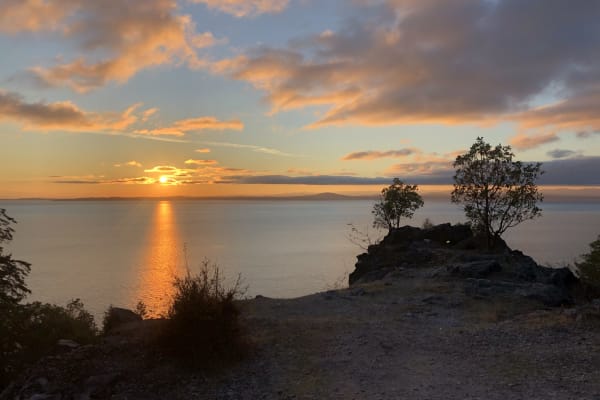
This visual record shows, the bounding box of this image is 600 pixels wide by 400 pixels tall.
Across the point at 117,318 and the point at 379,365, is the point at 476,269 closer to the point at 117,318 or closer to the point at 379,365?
the point at 379,365

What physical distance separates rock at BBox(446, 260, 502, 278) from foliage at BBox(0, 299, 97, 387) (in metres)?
16.7

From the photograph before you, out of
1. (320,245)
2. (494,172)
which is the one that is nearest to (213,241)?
(320,245)

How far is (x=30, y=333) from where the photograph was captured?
53.7 ft

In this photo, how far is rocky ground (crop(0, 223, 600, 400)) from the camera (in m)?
9.66

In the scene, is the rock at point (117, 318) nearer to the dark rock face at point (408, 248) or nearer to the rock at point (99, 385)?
the rock at point (99, 385)

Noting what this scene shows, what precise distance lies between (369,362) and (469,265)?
14185 mm

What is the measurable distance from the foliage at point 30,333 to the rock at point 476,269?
16.7 m

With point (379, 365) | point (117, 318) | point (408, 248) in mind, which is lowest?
point (117, 318)

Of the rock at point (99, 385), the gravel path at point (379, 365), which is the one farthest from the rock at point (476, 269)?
the rock at point (99, 385)

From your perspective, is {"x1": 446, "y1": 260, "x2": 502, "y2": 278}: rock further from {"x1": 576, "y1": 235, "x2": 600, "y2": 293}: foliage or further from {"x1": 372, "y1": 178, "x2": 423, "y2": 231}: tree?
{"x1": 372, "y1": 178, "x2": 423, "y2": 231}: tree

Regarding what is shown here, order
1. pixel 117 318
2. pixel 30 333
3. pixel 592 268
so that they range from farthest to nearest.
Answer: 1. pixel 592 268
2. pixel 30 333
3. pixel 117 318

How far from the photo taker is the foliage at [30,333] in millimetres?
14875

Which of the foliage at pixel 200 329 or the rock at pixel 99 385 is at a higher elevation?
the foliage at pixel 200 329

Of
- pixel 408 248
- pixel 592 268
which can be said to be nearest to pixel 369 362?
pixel 408 248
